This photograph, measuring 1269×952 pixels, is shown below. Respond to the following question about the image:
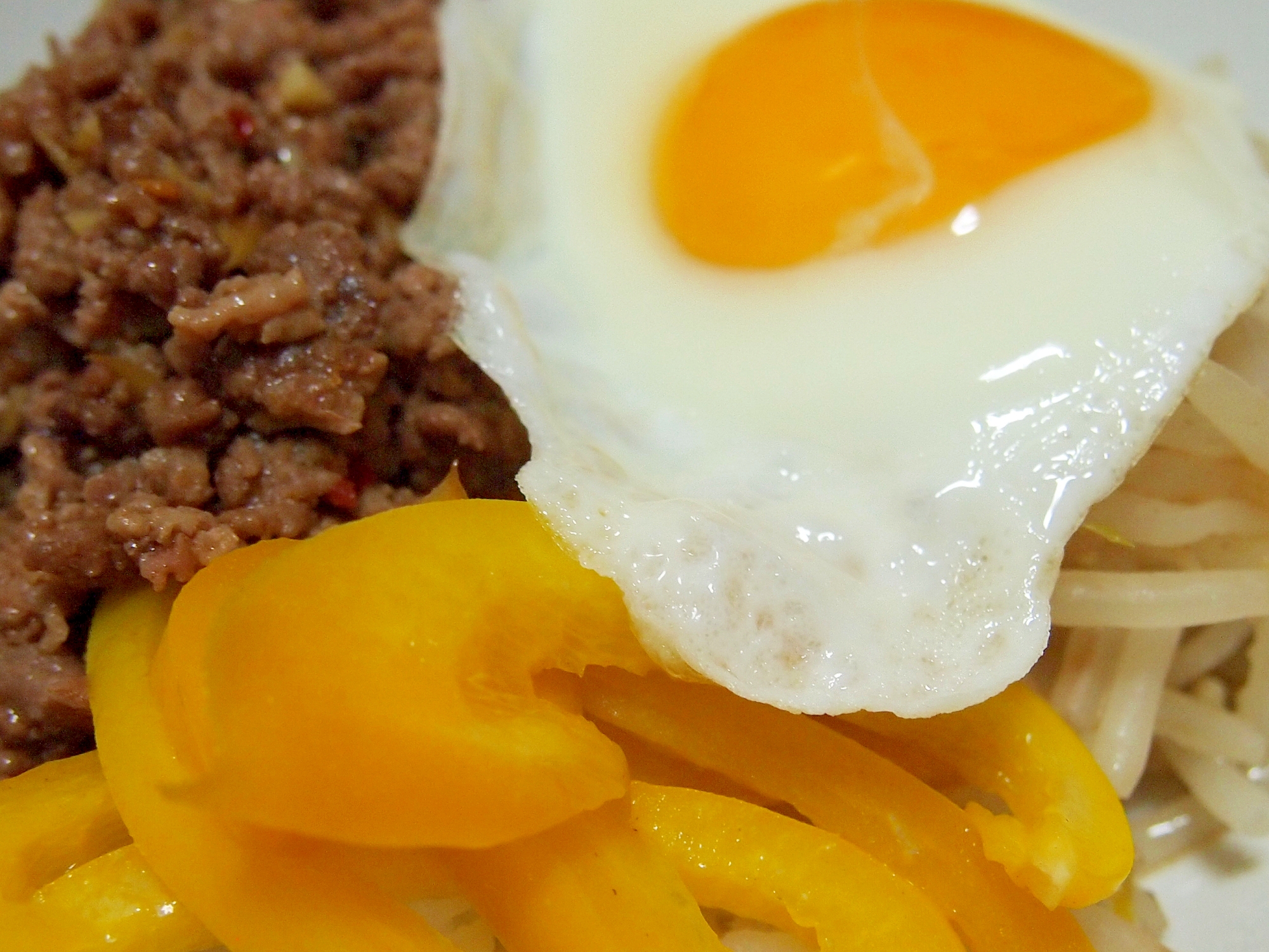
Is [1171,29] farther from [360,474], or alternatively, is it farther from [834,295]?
[360,474]

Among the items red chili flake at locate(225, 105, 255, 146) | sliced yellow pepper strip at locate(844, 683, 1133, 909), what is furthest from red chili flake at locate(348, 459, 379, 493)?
sliced yellow pepper strip at locate(844, 683, 1133, 909)

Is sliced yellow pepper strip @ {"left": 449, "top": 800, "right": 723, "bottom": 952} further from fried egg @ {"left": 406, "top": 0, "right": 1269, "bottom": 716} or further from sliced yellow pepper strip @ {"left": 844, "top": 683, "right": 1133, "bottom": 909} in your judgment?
sliced yellow pepper strip @ {"left": 844, "top": 683, "right": 1133, "bottom": 909}

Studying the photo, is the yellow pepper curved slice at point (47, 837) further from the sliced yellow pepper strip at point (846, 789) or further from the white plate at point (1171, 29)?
the white plate at point (1171, 29)

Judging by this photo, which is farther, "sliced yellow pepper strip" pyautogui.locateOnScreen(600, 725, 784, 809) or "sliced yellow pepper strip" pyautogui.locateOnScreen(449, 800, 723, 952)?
"sliced yellow pepper strip" pyautogui.locateOnScreen(600, 725, 784, 809)

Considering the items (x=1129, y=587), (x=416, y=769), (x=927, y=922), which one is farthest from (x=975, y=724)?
(x=416, y=769)

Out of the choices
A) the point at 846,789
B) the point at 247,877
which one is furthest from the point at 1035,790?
the point at 247,877

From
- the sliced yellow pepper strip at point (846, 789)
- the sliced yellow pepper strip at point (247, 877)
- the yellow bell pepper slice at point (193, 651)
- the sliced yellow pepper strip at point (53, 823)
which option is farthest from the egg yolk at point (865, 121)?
the sliced yellow pepper strip at point (53, 823)
